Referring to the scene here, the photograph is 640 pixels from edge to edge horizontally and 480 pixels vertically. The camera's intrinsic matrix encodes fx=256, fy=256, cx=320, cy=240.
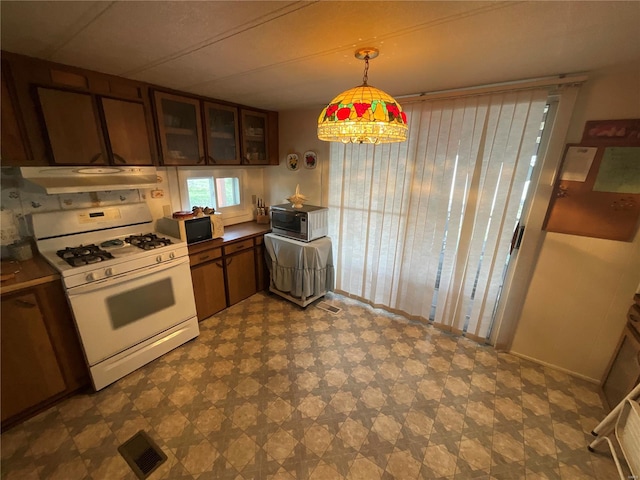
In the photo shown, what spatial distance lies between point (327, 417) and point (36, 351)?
1909 mm

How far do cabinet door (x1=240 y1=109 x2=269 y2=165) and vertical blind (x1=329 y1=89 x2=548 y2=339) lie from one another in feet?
2.96

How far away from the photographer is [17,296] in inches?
59.0

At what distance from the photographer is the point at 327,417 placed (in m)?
1.70

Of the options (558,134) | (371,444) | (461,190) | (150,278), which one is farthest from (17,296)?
(558,134)

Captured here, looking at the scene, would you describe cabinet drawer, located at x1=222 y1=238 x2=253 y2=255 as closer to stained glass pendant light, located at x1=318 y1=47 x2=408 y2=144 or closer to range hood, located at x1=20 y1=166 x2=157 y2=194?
range hood, located at x1=20 y1=166 x2=157 y2=194

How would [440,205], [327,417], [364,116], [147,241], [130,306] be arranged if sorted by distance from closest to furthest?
[364,116] < [327,417] < [130,306] < [147,241] < [440,205]

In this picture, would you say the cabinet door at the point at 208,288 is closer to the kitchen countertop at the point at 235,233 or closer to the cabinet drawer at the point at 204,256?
the cabinet drawer at the point at 204,256

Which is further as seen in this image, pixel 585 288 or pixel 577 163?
pixel 585 288

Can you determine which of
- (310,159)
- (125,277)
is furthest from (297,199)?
(125,277)

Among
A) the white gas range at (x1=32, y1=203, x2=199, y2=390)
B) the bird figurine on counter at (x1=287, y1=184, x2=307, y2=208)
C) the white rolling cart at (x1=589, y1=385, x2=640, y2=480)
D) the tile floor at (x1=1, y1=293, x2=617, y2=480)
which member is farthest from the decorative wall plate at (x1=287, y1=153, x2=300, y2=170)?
the white rolling cart at (x1=589, y1=385, x2=640, y2=480)

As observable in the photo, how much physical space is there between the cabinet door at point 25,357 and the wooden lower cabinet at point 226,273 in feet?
3.31

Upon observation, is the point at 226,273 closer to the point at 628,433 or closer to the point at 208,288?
the point at 208,288

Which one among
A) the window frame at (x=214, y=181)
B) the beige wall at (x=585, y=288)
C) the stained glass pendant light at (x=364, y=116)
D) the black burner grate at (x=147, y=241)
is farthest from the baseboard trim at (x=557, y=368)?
the window frame at (x=214, y=181)

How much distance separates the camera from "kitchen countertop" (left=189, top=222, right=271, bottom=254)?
248 centimetres
